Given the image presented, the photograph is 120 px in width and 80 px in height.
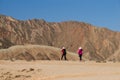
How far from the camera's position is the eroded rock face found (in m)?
172

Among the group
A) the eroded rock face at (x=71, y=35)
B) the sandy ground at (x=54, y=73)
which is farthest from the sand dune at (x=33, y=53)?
the eroded rock face at (x=71, y=35)

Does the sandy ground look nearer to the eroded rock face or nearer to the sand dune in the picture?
the sand dune

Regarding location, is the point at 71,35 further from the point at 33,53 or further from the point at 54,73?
the point at 54,73

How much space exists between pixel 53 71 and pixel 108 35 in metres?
164

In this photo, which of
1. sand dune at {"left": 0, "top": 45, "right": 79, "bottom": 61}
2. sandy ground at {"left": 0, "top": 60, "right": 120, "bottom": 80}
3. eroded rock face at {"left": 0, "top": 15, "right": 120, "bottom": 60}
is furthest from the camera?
eroded rock face at {"left": 0, "top": 15, "right": 120, "bottom": 60}

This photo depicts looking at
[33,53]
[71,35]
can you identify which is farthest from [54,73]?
[71,35]

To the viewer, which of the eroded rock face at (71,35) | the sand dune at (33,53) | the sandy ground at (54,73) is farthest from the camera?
the eroded rock face at (71,35)

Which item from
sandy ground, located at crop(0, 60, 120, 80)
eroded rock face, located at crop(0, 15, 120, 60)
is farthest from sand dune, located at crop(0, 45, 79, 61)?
eroded rock face, located at crop(0, 15, 120, 60)

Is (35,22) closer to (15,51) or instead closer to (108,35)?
(108,35)

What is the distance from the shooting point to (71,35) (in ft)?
608

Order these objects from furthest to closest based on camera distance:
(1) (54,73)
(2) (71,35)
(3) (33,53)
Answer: (2) (71,35)
(3) (33,53)
(1) (54,73)

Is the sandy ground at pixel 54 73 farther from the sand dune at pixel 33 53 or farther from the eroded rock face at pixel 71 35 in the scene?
the eroded rock face at pixel 71 35

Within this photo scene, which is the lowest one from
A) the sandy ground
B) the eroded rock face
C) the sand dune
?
the sandy ground

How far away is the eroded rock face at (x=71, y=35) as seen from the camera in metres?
172
